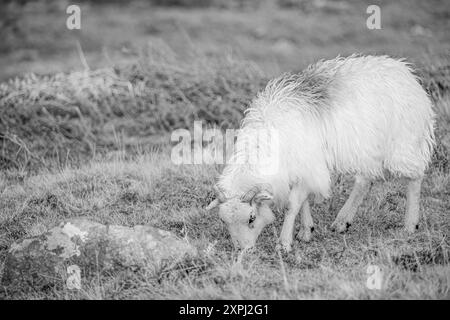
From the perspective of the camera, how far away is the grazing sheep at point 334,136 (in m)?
6.64

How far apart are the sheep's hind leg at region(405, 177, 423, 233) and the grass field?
5.8 inches

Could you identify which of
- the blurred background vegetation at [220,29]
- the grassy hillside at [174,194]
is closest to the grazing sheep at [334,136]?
the grassy hillside at [174,194]

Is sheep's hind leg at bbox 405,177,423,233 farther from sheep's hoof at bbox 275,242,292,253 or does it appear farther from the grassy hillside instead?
sheep's hoof at bbox 275,242,292,253

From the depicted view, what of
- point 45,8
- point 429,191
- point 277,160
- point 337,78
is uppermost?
point 45,8

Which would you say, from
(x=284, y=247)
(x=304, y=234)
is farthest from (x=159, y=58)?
(x=284, y=247)

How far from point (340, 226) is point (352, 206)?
32cm

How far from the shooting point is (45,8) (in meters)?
33.4

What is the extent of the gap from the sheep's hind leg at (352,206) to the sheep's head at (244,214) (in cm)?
137

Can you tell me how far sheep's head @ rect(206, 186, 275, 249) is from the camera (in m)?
6.23

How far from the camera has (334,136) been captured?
22.9 ft

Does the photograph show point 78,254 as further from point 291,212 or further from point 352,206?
point 352,206
